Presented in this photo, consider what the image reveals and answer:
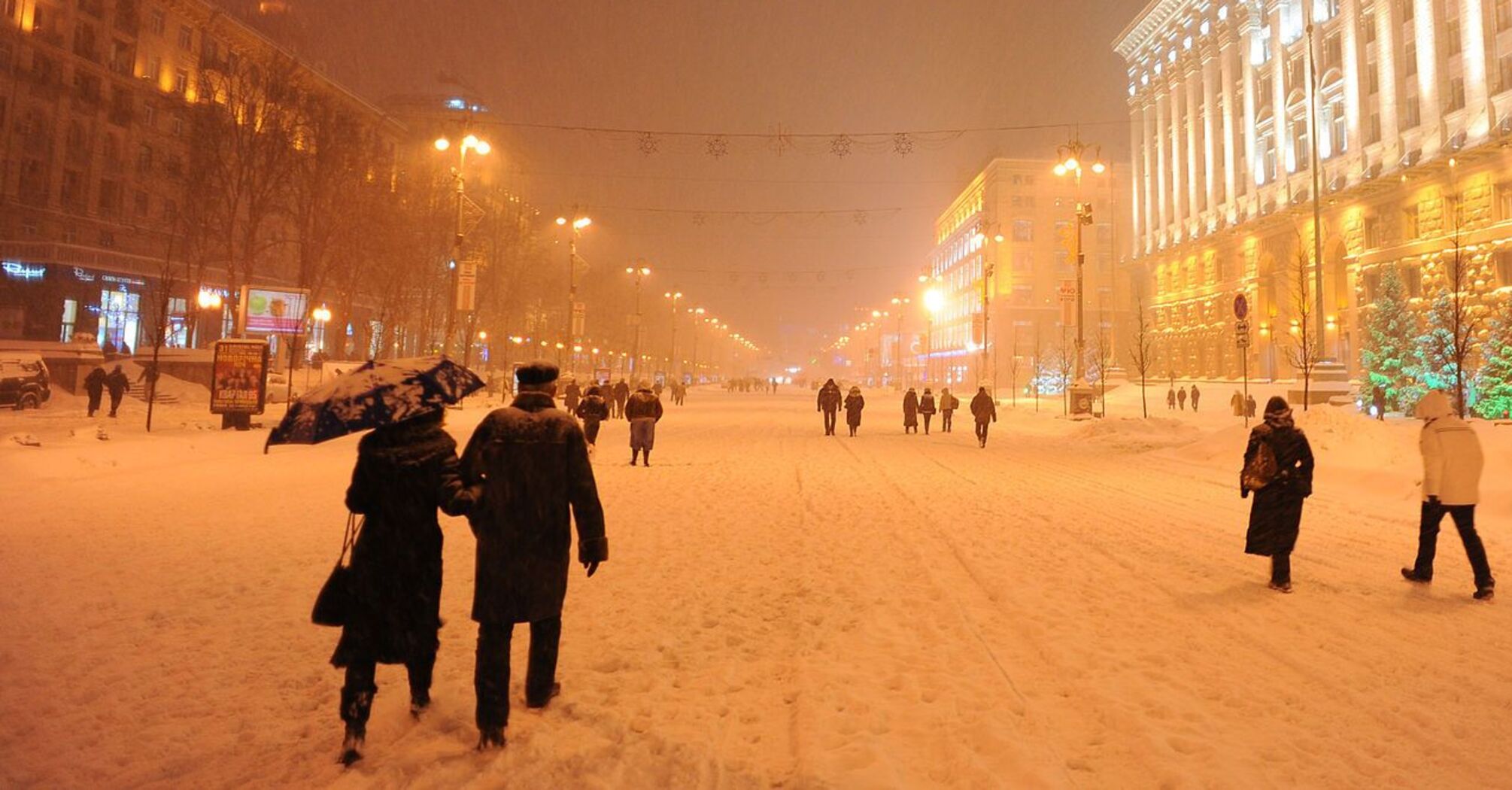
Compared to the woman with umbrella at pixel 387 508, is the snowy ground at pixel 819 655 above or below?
below

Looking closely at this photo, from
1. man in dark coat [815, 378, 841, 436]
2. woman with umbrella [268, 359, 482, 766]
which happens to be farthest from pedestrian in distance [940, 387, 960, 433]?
woman with umbrella [268, 359, 482, 766]

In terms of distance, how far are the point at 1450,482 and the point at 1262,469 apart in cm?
154

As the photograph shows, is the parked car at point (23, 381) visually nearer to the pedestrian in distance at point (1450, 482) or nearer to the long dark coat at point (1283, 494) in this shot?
the long dark coat at point (1283, 494)


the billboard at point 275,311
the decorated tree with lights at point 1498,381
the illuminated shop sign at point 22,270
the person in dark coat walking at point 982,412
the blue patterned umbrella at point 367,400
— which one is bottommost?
the blue patterned umbrella at point 367,400

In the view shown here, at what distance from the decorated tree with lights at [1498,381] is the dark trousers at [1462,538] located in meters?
27.1

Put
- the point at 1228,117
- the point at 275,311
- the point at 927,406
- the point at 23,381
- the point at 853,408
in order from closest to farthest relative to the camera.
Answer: the point at 853,408
the point at 23,381
the point at 927,406
the point at 275,311
the point at 1228,117

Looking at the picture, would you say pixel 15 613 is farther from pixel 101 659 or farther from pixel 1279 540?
pixel 1279 540

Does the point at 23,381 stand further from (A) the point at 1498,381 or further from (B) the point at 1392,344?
(B) the point at 1392,344

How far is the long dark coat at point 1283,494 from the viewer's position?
6.47 meters

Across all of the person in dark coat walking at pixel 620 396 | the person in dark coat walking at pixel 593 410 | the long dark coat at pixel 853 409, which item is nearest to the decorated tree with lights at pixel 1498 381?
the long dark coat at pixel 853 409

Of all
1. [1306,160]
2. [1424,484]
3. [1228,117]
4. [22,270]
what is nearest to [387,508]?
[1424,484]

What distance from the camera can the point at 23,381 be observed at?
1025 inches

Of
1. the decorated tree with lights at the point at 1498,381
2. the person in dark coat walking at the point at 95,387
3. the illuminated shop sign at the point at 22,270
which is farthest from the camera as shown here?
the illuminated shop sign at the point at 22,270

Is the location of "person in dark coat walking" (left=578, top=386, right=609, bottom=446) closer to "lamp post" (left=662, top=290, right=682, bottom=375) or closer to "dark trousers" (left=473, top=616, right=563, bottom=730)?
"dark trousers" (left=473, top=616, right=563, bottom=730)
